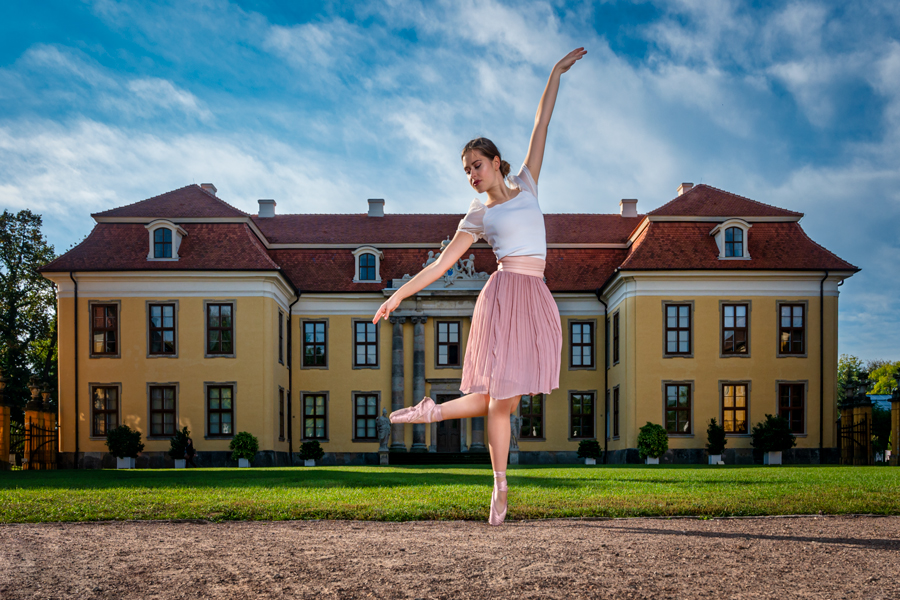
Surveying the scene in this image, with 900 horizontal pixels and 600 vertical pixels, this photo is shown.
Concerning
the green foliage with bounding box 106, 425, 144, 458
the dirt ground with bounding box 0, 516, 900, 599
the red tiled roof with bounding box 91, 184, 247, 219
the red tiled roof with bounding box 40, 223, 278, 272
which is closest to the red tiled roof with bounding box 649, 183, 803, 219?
the red tiled roof with bounding box 40, 223, 278, 272

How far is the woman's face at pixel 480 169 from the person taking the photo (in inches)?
206

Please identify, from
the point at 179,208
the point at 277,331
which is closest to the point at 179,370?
the point at 277,331

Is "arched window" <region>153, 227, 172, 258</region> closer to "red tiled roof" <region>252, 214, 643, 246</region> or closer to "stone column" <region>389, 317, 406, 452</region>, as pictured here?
"red tiled roof" <region>252, 214, 643, 246</region>

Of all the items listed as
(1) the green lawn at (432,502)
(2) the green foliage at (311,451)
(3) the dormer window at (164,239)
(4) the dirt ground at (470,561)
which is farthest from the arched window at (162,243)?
(4) the dirt ground at (470,561)

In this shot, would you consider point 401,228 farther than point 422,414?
Yes

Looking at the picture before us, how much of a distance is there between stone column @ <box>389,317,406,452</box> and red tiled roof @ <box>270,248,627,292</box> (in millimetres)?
1660

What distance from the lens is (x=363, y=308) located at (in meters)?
31.5

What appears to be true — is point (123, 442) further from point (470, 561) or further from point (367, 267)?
point (470, 561)

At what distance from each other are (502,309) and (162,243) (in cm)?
2530

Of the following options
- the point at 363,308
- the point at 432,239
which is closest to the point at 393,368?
the point at 363,308

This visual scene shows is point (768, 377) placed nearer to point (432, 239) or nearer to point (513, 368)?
point (432, 239)

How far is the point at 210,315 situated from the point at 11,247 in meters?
19.2

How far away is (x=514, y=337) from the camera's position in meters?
5.09

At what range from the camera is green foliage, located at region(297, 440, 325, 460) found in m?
29.7
